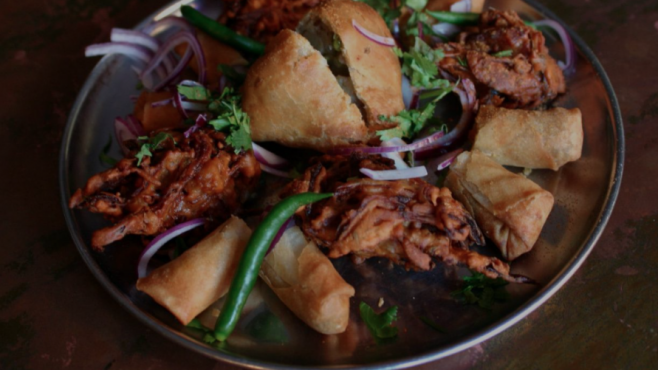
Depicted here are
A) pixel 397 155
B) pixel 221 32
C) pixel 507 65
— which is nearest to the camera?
pixel 397 155

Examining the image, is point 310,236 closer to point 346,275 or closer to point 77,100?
point 346,275

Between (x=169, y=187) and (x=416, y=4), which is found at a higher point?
(x=416, y=4)

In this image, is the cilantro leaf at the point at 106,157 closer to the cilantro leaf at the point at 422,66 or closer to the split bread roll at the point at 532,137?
the cilantro leaf at the point at 422,66

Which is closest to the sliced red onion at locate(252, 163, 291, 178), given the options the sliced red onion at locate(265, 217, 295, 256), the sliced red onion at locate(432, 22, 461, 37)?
the sliced red onion at locate(265, 217, 295, 256)

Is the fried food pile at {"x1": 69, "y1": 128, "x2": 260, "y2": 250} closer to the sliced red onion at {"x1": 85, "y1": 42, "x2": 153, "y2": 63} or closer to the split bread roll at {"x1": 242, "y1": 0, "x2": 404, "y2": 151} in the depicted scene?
the split bread roll at {"x1": 242, "y1": 0, "x2": 404, "y2": 151}

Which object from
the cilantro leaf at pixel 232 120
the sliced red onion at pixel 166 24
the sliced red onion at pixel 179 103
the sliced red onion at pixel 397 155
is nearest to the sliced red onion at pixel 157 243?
the cilantro leaf at pixel 232 120

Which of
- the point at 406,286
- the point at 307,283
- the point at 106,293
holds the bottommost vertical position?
the point at 106,293

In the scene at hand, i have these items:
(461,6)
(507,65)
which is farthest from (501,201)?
(461,6)

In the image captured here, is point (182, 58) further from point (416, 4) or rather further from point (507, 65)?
point (507, 65)
